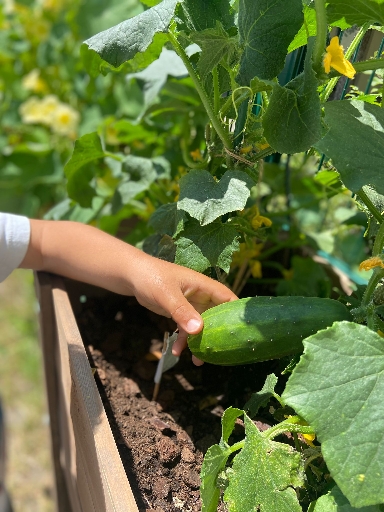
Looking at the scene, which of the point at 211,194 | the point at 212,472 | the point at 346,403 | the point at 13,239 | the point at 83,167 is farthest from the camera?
the point at 83,167

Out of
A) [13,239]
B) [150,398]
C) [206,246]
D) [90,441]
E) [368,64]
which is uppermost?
[368,64]

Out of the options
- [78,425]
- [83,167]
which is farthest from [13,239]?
[78,425]

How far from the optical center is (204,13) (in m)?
0.79

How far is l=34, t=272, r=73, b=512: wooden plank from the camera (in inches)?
44.8

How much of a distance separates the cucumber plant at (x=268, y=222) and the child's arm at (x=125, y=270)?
0.04 meters

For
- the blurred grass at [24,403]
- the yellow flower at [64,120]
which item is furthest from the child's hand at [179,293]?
the yellow flower at [64,120]

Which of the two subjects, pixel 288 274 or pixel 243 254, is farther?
pixel 288 274

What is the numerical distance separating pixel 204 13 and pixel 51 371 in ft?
2.82

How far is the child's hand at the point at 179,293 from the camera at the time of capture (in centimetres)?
78

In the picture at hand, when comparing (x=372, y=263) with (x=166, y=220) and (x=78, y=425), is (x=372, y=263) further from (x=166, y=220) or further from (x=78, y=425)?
(x=78, y=425)

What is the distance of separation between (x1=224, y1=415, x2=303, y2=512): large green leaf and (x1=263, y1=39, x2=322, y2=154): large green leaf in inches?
13.5

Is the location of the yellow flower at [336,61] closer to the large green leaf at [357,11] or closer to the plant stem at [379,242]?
the large green leaf at [357,11]

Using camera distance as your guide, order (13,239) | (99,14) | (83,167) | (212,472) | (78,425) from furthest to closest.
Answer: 1. (99,14)
2. (83,167)
3. (13,239)
4. (78,425)
5. (212,472)

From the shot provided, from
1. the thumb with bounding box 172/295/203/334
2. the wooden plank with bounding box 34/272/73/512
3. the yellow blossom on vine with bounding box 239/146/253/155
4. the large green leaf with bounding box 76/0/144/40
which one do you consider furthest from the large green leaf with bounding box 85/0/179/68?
the large green leaf with bounding box 76/0/144/40
